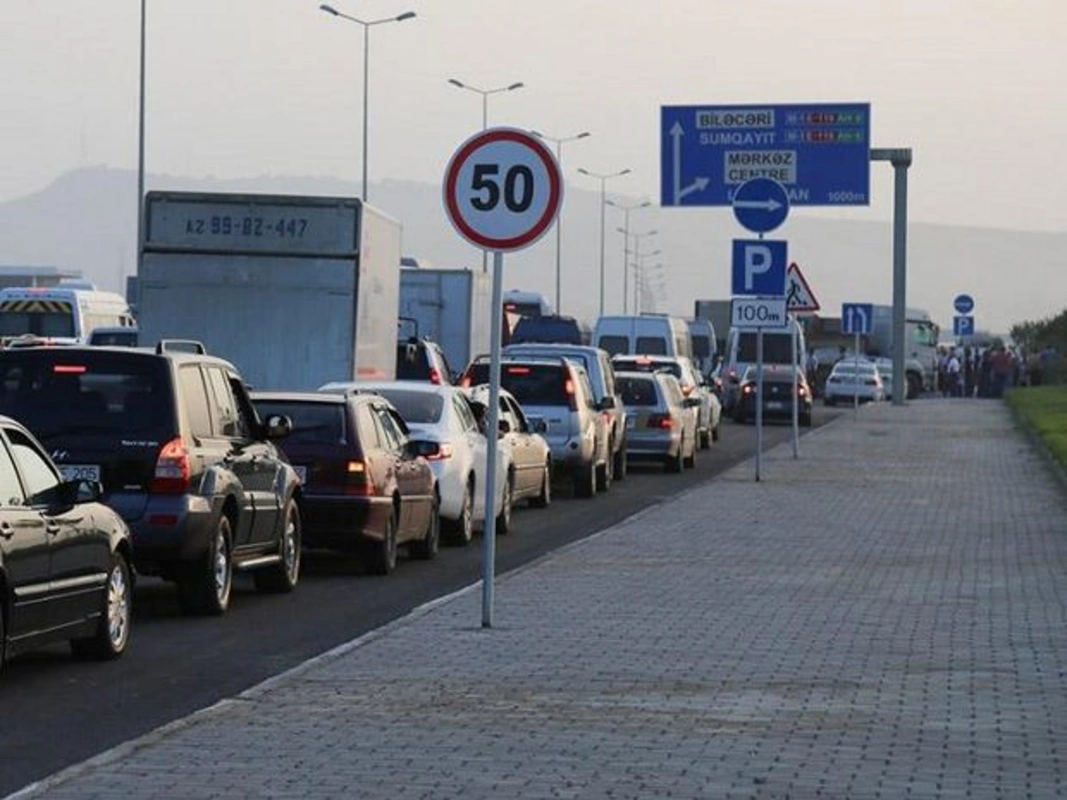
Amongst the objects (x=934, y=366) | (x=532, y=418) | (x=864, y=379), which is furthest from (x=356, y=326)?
(x=934, y=366)

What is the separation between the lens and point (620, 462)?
38.3m

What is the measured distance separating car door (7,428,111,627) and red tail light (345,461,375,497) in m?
6.22

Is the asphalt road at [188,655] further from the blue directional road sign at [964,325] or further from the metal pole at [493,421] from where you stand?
the blue directional road sign at [964,325]

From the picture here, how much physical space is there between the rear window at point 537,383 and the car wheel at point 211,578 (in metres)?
15.7

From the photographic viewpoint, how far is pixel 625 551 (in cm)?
2364

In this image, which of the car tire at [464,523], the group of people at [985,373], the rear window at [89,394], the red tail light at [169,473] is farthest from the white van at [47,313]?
the group of people at [985,373]

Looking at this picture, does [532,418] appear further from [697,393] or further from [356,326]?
[697,393]

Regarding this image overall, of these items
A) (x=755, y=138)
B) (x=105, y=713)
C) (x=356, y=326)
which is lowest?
(x=105, y=713)

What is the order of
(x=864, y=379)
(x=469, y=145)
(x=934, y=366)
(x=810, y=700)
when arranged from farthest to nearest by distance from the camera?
1. (x=934, y=366)
2. (x=864, y=379)
3. (x=469, y=145)
4. (x=810, y=700)

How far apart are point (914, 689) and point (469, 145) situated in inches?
174

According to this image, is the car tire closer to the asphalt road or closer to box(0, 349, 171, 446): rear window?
the asphalt road

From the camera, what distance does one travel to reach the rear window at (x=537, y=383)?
3403 cm

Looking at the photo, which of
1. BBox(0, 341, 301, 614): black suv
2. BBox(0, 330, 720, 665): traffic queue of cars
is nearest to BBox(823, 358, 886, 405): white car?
BBox(0, 330, 720, 665): traffic queue of cars

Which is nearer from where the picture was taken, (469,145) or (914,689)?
(914,689)
